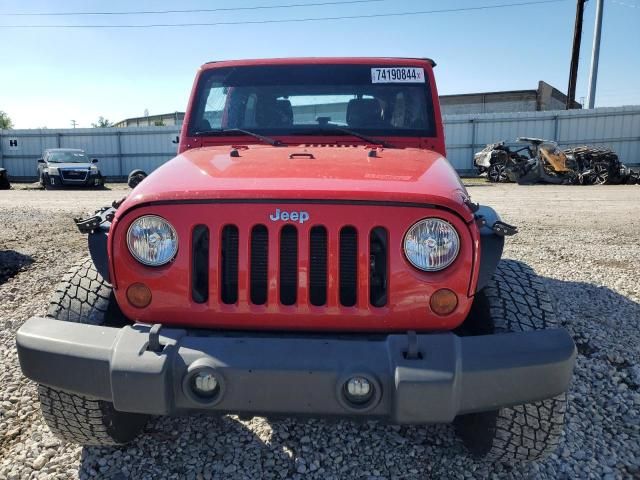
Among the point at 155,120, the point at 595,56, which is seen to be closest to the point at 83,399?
the point at 595,56

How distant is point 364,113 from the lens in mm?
3451

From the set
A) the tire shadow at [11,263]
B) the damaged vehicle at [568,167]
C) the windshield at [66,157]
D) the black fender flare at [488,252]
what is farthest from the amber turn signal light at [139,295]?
the windshield at [66,157]

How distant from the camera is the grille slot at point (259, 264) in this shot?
204cm

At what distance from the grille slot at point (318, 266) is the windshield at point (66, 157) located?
19.9m

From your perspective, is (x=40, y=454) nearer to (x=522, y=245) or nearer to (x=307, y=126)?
(x=307, y=126)

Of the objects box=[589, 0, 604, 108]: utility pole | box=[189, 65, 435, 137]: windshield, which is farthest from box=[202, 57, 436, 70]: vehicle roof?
box=[589, 0, 604, 108]: utility pole

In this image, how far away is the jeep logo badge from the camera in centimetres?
199

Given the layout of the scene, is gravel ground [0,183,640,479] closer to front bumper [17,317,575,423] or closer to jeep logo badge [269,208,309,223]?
front bumper [17,317,575,423]

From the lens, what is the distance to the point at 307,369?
1794mm

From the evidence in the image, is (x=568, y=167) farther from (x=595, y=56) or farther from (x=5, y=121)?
(x=5, y=121)

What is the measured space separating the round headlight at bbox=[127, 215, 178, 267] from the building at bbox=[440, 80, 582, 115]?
29708 mm

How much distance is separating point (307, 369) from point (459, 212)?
0.82 meters

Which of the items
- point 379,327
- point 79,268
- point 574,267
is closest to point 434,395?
point 379,327

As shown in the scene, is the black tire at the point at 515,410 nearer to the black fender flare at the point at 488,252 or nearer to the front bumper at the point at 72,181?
the black fender flare at the point at 488,252
